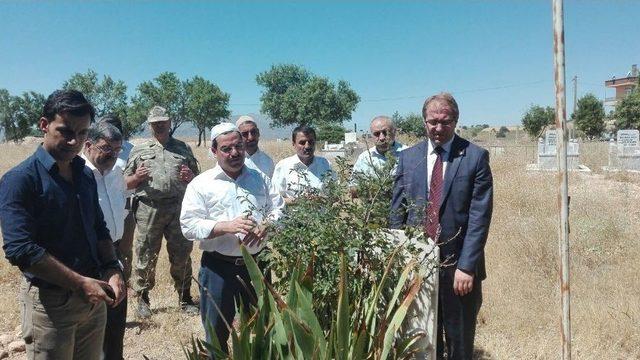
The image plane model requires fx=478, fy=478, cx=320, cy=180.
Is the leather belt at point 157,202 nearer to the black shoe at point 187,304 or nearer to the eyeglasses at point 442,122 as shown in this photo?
the black shoe at point 187,304

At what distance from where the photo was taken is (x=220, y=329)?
2.82 meters

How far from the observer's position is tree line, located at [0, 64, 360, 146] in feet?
161

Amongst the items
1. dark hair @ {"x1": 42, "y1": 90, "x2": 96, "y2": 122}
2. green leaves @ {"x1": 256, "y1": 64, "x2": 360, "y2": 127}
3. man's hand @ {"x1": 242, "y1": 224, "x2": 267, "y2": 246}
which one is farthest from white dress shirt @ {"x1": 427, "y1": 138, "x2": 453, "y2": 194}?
green leaves @ {"x1": 256, "y1": 64, "x2": 360, "y2": 127}

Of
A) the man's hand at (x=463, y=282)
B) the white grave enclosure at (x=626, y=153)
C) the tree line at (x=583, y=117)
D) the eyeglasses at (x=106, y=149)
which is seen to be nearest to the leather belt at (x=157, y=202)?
the eyeglasses at (x=106, y=149)

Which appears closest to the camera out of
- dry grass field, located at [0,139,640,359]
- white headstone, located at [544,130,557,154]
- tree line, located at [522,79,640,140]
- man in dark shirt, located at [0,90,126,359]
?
man in dark shirt, located at [0,90,126,359]

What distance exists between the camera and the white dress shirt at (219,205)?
281 centimetres

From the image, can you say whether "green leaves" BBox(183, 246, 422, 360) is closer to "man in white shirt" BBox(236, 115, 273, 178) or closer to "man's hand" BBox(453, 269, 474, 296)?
"man's hand" BBox(453, 269, 474, 296)

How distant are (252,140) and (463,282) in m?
2.77

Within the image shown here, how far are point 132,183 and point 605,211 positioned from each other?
782 centimetres

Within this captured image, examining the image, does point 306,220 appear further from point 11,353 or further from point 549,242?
point 549,242

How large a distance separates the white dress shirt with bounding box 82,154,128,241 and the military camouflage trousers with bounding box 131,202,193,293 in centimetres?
118

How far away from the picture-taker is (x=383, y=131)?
4.68 metres

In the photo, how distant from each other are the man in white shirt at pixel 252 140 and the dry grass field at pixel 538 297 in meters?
1.63

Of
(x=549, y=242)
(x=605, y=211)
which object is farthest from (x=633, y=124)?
(x=549, y=242)
